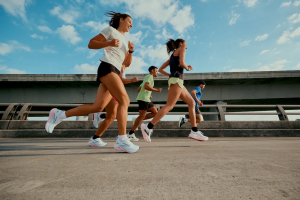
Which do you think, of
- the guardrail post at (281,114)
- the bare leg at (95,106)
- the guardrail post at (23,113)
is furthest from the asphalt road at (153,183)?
the guardrail post at (281,114)

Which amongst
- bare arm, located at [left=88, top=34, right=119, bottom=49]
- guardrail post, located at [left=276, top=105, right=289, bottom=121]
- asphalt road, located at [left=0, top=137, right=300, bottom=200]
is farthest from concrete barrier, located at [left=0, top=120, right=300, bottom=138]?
asphalt road, located at [left=0, top=137, right=300, bottom=200]

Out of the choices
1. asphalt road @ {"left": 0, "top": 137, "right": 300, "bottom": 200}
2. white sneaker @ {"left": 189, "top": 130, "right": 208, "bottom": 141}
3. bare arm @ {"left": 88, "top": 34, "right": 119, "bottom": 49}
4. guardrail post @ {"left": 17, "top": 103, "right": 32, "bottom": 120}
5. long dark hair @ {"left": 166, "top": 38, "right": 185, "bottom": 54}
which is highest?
long dark hair @ {"left": 166, "top": 38, "right": 185, "bottom": 54}

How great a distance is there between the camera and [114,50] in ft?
8.91

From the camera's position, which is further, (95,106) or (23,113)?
(23,113)

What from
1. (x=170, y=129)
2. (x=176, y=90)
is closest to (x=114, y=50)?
(x=176, y=90)

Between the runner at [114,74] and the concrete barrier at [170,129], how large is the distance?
368 cm

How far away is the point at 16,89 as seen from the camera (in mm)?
17141

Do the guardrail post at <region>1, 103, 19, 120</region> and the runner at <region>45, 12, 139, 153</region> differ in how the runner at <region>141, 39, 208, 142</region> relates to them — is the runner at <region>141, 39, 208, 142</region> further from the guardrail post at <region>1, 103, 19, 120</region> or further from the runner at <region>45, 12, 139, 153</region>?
the guardrail post at <region>1, 103, 19, 120</region>

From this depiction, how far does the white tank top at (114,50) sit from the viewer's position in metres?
2.61

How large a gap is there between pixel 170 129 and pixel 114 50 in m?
4.48

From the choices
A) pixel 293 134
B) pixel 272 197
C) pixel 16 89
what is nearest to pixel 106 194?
pixel 272 197

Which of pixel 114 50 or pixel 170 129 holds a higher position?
pixel 114 50

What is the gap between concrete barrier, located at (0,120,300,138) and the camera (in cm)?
621

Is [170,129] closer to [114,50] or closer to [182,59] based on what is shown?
[182,59]
